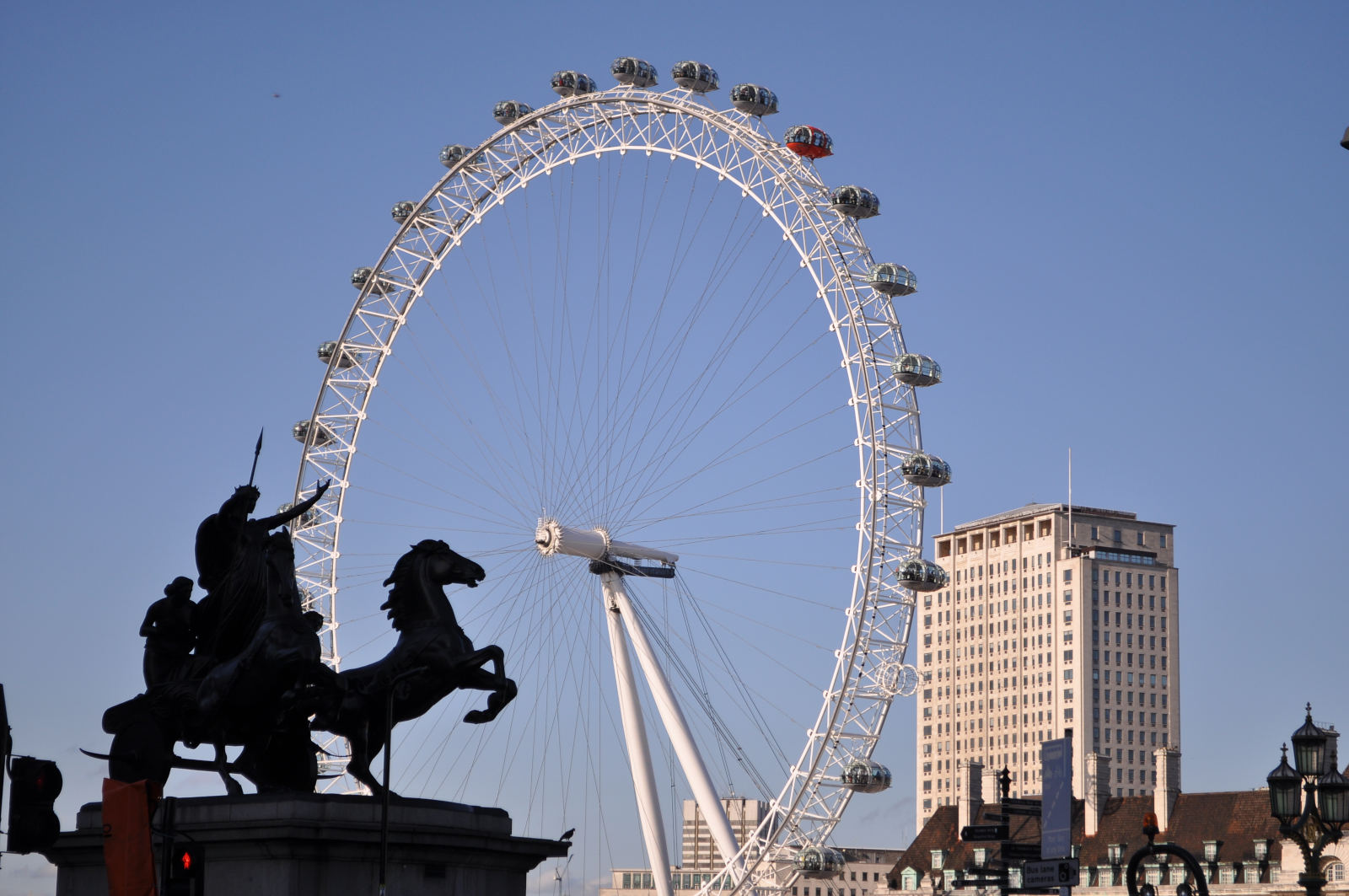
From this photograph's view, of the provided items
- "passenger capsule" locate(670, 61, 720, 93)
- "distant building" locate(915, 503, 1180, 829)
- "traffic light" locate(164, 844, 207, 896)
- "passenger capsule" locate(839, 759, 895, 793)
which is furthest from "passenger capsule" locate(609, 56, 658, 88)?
"distant building" locate(915, 503, 1180, 829)

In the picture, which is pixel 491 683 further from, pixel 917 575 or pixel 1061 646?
pixel 1061 646

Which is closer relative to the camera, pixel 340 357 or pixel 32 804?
pixel 32 804

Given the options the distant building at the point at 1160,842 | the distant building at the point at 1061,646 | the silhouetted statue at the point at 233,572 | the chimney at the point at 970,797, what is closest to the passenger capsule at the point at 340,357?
the distant building at the point at 1160,842

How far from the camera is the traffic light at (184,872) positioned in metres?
21.5

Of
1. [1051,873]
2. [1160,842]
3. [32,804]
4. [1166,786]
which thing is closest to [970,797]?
[1166,786]

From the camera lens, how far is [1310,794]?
25.8 meters

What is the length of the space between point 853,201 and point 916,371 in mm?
4906

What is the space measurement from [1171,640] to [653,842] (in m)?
128

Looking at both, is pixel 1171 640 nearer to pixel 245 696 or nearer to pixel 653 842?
pixel 653 842

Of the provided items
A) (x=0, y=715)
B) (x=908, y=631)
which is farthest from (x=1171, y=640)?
(x=0, y=715)

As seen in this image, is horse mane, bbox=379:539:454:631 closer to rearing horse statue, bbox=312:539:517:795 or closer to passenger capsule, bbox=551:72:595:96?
rearing horse statue, bbox=312:539:517:795

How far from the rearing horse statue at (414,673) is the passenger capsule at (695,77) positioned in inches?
1115

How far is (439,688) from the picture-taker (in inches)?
1203

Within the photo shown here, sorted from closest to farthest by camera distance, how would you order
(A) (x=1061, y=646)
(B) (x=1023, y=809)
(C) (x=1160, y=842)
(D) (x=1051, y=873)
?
(D) (x=1051, y=873), (B) (x=1023, y=809), (C) (x=1160, y=842), (A) (x=1061, y=646)
